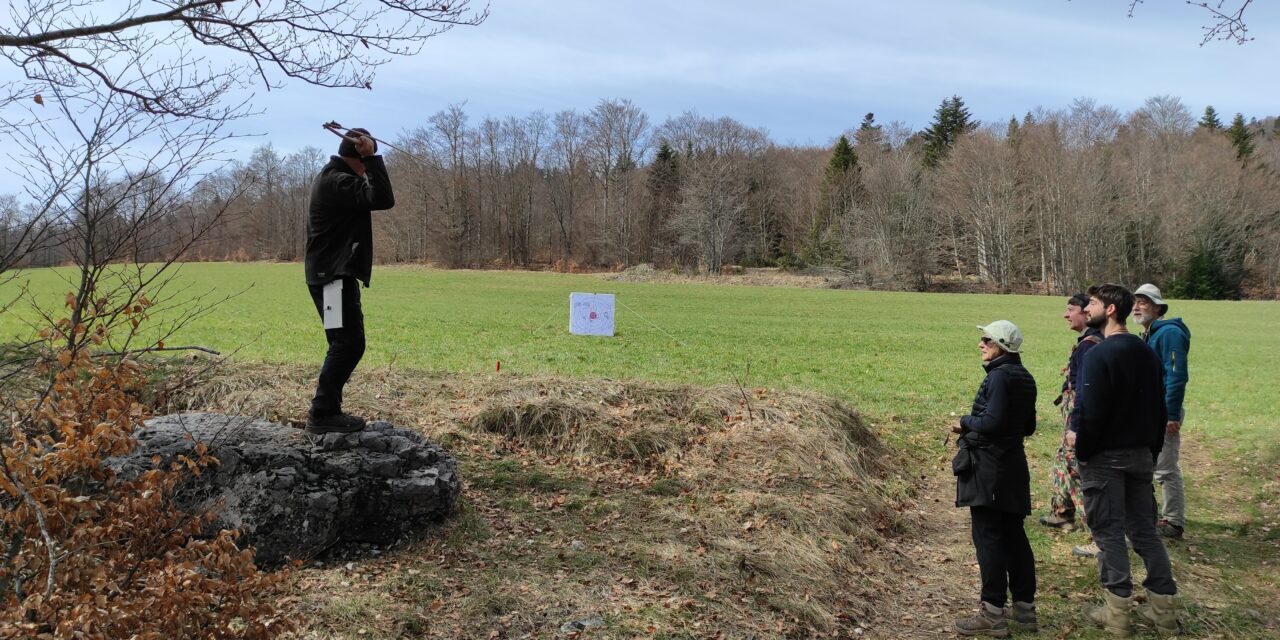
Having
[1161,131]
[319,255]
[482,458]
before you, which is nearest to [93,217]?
[319,255]

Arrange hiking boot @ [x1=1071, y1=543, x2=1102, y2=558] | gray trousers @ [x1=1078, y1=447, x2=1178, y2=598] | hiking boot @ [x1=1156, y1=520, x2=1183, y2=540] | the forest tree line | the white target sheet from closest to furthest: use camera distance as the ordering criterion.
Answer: gray trousers @ [x1=1078, y1=447, x2=1178, y2=598] → hiking boot @ [x1=1071, y1=543, x2=1102, y2=558] → hiking boot @ [x1=1156, y1=520, x2=1183, y2=540] → the white target sheet → the forest tree line

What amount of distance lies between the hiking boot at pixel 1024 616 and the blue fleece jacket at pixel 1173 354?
243cm

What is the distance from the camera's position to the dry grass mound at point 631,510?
4578mm

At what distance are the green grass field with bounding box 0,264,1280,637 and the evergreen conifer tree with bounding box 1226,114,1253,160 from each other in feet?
104

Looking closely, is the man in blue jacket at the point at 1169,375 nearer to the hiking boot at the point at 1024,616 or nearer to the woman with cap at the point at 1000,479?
the woman with cap at the point at 1000,479

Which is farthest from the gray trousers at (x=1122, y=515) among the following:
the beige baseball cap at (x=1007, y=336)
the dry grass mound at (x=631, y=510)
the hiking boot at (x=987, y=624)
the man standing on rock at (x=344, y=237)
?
the man standing on rock at (x=344, y=237)

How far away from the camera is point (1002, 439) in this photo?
184 inches

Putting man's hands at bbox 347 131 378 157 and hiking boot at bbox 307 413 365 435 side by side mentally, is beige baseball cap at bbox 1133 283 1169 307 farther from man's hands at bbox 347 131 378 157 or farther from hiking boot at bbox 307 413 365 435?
hiking boot at bbox 307 413 365 435

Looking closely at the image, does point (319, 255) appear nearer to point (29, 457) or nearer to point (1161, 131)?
point (29, 457)

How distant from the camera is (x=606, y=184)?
7612 centimetres

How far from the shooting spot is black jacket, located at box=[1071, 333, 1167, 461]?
15.1ft

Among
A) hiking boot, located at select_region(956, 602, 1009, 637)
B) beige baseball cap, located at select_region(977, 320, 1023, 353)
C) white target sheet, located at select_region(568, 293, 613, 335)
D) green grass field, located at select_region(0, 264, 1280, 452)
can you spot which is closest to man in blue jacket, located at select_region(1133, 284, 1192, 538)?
beige baseball cap, located at select_region(977, 320, 1023, 353)

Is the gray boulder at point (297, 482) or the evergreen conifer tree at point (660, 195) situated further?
the evergreen conifer tree at point (660, 195)

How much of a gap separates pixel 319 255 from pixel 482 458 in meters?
2.89
